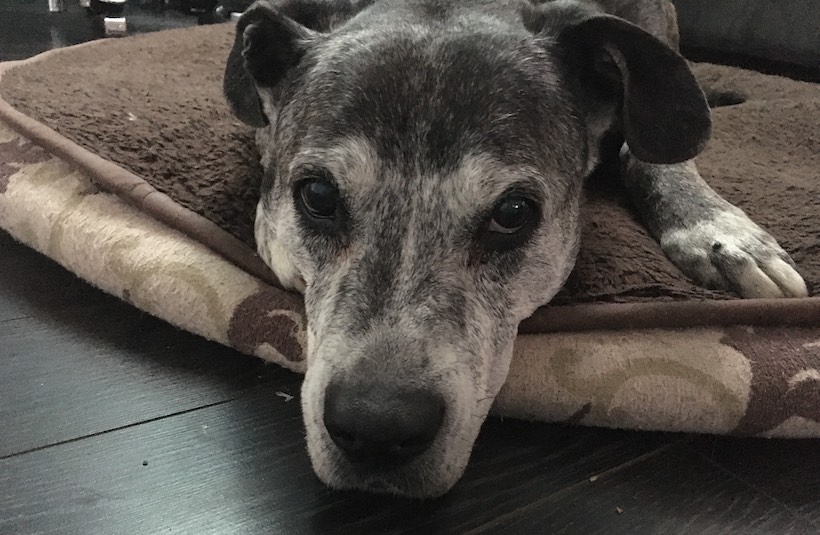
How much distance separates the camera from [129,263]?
1.82 metres

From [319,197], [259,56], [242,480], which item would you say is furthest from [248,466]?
[259,56]

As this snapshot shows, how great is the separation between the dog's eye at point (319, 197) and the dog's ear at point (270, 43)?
Answer: 1.18 ft

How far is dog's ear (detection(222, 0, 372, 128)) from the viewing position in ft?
5.51

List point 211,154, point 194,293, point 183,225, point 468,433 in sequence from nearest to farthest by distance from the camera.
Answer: point 468,433 < point 194,293 < point 183,225 < point 211,154

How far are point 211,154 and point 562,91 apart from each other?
3.68ft

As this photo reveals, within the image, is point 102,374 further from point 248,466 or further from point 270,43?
point 270,43

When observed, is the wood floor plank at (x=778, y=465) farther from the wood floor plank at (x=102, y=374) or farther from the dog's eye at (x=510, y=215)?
the wood floor plank at (x=102, y=374)

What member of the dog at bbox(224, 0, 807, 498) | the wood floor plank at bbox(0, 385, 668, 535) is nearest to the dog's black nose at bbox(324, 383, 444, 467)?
the dog at bbox(224, 0, 807, 498)

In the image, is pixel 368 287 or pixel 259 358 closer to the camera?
pixel 368 287

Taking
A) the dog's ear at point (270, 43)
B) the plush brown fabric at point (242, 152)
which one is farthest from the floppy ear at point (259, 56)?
the plush brown fabric at point (242, 152)

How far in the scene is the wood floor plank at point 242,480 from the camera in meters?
1.27

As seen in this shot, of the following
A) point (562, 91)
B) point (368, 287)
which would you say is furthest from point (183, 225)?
point (562, 91)

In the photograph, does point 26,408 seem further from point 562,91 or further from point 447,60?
point 562,91

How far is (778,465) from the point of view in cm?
151
